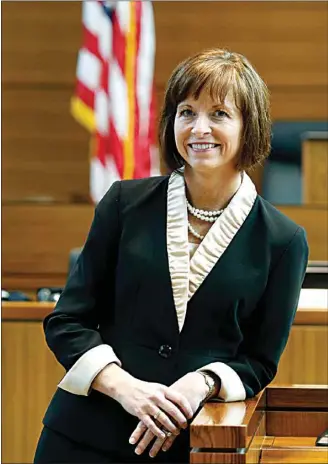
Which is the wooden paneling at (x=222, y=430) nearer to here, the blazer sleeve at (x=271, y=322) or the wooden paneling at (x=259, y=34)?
the blazer sleeve at (x=271, y=322)

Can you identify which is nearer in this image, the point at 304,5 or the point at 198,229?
the point at 198,229

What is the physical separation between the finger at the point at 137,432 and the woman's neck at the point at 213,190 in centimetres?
41

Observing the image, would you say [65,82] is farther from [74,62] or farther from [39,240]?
[39,240]

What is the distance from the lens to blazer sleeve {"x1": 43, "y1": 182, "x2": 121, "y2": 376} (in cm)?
164

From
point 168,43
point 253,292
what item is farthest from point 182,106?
point 168,43

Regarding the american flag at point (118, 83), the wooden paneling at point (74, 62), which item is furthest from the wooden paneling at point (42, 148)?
the american flag at point (118, 83)

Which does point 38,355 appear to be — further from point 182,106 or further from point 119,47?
point 119,47

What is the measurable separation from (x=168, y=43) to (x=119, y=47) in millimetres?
1702

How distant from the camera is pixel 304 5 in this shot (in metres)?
7.08

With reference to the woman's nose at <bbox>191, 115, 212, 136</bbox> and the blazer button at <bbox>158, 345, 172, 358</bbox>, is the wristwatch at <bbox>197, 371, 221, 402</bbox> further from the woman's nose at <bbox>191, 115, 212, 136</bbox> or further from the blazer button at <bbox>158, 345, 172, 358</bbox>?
the woman's nose at <bbox>191, 115, 212, 136</bbox>

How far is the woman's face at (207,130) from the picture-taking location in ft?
5.29

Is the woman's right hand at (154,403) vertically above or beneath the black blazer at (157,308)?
beneath

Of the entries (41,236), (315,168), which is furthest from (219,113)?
(41,236)

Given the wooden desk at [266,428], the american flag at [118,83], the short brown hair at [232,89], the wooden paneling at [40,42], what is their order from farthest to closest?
the wooden paneling at [40,42] < the american flag at [118,83] < the short brown hair at [232,89] < the wooden desk at [266,428]
